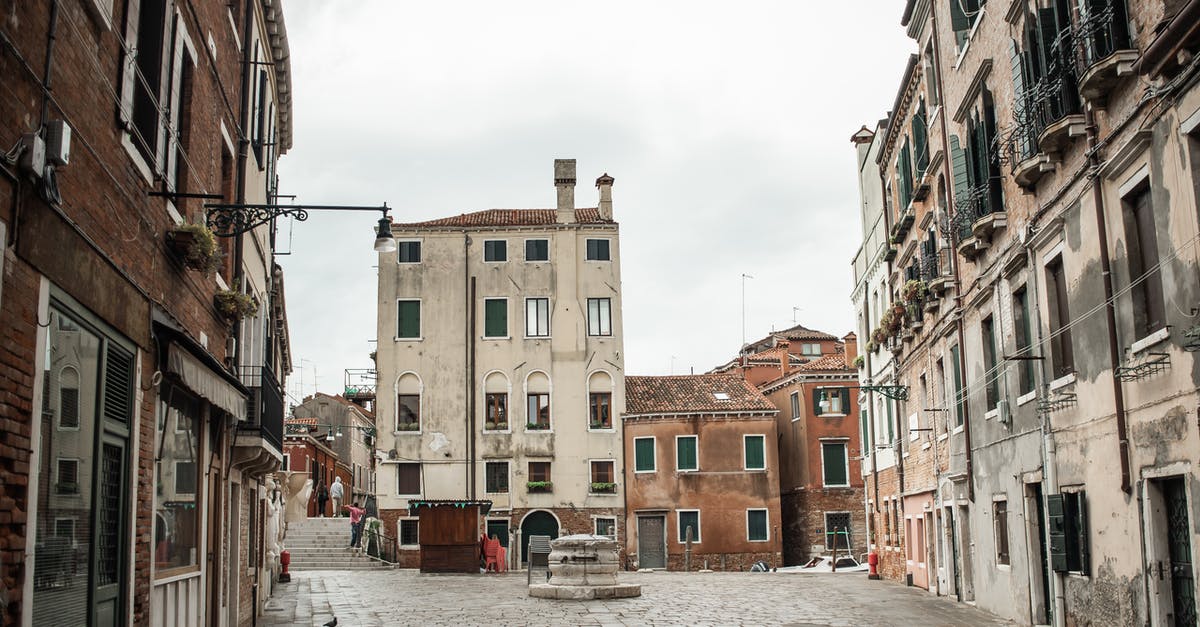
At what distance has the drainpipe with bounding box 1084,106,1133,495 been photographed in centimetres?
1179

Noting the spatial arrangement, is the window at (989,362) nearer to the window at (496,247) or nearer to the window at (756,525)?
the window at (756,525)

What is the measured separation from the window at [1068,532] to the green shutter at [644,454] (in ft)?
100.0

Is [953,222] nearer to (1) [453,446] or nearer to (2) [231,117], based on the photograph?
(2) [231,117]

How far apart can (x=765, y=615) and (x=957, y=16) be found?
1055 centimetres

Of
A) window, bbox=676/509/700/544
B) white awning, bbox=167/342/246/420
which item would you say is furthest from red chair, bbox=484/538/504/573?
white awning, bbox=167/342/246/420

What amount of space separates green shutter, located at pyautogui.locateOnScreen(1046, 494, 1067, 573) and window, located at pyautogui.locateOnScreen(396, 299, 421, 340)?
33.3 meters

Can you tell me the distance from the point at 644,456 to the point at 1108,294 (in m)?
33.2

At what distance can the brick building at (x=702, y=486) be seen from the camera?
43.8m

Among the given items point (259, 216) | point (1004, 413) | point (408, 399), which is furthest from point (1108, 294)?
point (408, 399)

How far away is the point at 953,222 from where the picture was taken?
18.6 metres

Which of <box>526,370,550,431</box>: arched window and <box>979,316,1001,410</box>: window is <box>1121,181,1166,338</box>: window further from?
<box>526,370,550,431</box>: arched window

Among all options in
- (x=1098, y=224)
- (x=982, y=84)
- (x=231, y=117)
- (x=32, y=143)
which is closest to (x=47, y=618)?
(x=32, y=143)

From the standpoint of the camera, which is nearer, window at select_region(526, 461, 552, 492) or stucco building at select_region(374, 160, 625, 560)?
stucco building at select_region(374, 160, 625, 560)

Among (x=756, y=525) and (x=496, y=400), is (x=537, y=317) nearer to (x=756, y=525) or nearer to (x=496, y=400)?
(x=496, y=400)
